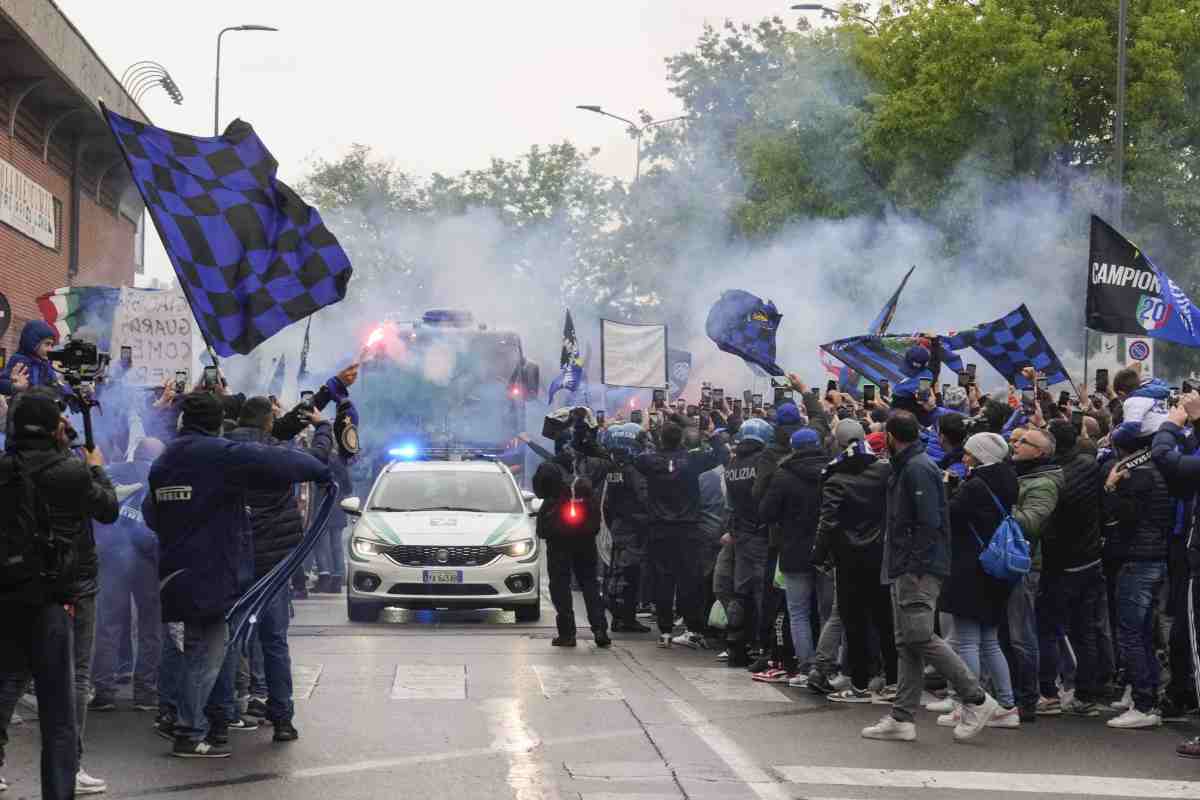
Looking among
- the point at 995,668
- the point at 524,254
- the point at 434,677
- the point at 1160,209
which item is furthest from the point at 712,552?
the point at 524,254

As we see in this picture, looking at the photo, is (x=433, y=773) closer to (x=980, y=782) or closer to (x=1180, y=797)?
(x=980, y=782)

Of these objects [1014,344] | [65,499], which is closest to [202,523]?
[65,499]

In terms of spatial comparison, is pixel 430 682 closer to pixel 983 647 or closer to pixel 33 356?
pixel 33 356

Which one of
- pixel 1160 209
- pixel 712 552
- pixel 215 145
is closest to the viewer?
pixel 215 145

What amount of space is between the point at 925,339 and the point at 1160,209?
21919 mm

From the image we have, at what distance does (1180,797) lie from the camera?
28.3ft

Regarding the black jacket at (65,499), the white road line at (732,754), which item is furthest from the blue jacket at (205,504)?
the white road line at (732,754)

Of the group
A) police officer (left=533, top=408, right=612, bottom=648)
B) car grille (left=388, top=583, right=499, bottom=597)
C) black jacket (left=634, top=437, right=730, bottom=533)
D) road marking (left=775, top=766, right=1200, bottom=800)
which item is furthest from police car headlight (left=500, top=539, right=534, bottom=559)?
road marking (left=775, top=766, right=1200, bottom=800)

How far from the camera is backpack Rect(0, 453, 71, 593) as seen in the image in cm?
710

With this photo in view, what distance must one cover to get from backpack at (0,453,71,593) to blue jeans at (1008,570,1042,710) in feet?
19.5

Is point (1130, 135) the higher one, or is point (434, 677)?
point (1130, 135)

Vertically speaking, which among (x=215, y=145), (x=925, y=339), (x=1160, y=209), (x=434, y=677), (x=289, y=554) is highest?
(x=1160, y=209)

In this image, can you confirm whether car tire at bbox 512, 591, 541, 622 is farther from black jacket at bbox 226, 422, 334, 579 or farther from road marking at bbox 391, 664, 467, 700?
black jacket at bbox 226, 422, 334, 579

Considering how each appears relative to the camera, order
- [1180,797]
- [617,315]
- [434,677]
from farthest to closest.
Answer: [617,315] → [434,677] → [1180,797]
